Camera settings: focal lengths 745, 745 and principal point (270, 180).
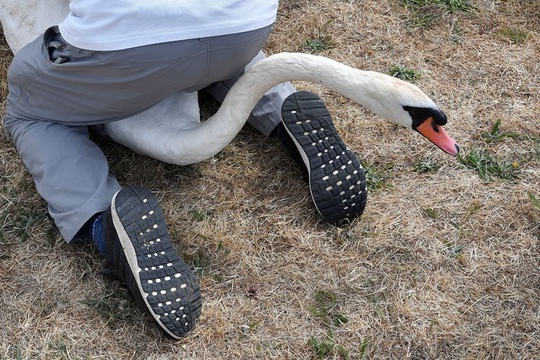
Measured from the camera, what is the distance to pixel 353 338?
2.39m

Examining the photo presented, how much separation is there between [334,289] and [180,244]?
22.6 inches

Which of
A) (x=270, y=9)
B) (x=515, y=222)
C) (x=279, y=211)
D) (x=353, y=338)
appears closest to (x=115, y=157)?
(x=279, y=211)

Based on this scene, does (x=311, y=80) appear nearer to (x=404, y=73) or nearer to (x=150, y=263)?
(x=150, y=263)

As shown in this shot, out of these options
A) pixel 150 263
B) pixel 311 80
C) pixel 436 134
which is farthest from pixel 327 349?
pixel 311 80

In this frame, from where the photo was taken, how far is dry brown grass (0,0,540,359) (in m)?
2.38

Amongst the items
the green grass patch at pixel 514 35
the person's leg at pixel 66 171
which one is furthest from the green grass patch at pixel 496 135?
the person's leg at pixel 66 171

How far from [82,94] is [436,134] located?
47.0 inches

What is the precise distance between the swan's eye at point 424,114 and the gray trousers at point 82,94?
23.3 inches

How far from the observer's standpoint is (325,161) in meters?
2.70

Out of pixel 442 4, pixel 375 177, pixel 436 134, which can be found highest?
pixel 436 134

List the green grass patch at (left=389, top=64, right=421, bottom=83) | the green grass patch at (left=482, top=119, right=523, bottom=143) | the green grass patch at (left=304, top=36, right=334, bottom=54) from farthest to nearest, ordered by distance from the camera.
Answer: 1. the green grass patch at (left=304, top=36, right=334, bottom=54)
2. the green grass patch at (left=389, top=64, right=421, bottom=83)
3. the green grass patch at (left=482, top=119, right=523, bottom=143)

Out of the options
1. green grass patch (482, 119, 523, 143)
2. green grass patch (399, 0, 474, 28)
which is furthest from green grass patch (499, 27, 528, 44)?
green grass patch (482, 119, 523, 143)

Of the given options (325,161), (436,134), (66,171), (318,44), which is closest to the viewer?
(436,134)

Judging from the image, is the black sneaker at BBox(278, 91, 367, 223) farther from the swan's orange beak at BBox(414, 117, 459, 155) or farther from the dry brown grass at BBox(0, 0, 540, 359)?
the swan's orange beak at BBox(414, 117, 459, 155)
